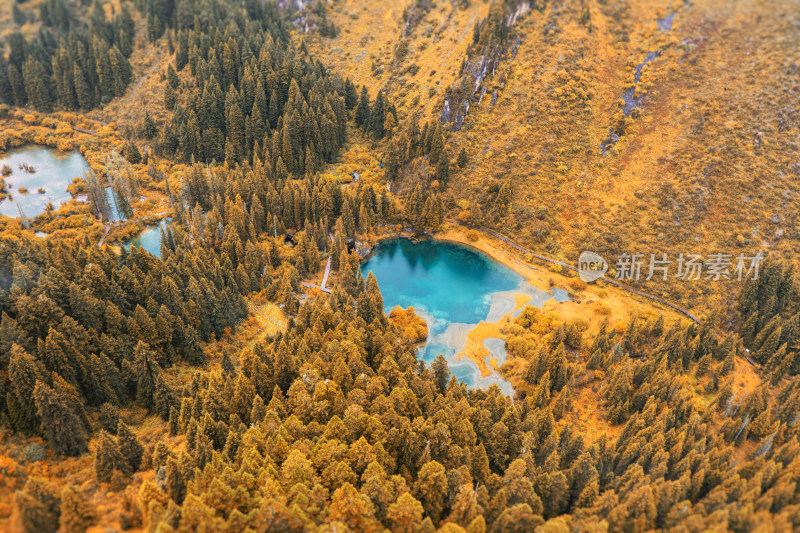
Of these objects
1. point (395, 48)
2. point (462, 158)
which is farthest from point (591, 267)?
point (395, 48)

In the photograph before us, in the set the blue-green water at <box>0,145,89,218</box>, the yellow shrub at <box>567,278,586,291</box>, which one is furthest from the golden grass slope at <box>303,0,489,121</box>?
the blue-green water at <box>0,145,89,218</box>

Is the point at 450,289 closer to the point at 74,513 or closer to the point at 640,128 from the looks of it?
the point at 640,128

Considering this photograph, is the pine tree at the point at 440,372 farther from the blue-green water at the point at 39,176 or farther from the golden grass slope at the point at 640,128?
the blue-green water at the point at 39,176

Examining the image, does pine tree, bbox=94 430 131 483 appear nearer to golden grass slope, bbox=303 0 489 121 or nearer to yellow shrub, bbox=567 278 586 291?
yellow shrub, bbox=567 278 586 291

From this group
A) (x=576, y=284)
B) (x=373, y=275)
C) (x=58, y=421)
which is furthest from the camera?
(x=576, y=284)

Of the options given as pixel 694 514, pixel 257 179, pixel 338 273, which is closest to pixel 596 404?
pixel 694 514

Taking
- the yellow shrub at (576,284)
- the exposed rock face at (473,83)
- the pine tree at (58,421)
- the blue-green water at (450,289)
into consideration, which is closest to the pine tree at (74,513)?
the pine tree at (58,421)

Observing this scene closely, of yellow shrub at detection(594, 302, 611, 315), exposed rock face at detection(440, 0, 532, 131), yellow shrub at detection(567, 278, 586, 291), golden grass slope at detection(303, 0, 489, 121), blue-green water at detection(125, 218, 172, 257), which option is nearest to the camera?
yellow shrub at detection(594, 302, 611, 315)

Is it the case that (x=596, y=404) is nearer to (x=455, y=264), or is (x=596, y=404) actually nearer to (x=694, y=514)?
(x=694, y=514)
